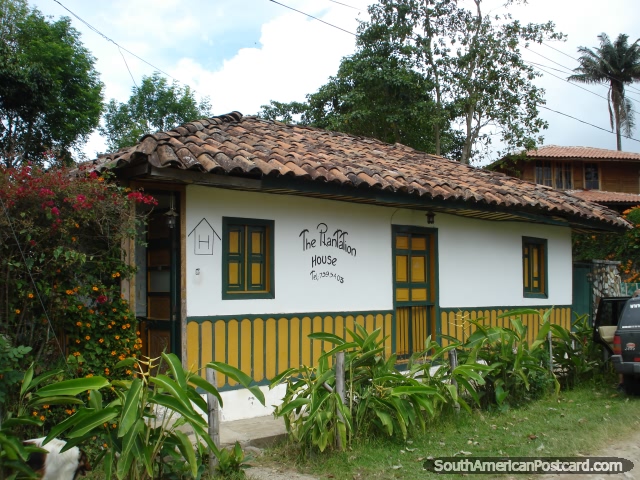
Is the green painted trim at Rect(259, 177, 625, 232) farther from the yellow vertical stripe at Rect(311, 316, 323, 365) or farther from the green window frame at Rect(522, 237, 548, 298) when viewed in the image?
the yellow vertical stripe at Rect(311, 316, 323, 365)

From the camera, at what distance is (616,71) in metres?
40.4

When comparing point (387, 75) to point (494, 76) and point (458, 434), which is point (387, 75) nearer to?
point (494, 76)

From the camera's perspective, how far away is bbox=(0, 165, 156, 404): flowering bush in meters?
5.40

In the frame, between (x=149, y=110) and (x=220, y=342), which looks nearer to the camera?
(x=220, y=342)

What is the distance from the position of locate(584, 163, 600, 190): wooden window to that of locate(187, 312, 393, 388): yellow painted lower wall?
2710 centimetres

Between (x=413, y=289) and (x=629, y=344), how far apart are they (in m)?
3.17

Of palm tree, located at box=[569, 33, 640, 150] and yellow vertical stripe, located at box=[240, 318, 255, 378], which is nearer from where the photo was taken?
yellow vertical stripe, located at box=[240, 318, 255, 378]

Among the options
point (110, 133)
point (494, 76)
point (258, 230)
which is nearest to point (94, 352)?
point (258, 230)

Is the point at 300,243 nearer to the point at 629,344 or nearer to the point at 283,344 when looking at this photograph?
the point at 283,344

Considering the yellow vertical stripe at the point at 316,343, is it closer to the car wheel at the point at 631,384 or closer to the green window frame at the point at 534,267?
the car wheel at the point at 631,384

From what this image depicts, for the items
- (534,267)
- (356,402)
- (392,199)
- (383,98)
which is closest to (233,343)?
(356,402)

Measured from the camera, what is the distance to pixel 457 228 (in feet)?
34.9

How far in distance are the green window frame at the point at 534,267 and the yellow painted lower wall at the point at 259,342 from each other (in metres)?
4.78

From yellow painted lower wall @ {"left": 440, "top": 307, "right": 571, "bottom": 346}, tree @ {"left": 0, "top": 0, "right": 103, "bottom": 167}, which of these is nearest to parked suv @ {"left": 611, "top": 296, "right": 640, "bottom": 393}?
yellow painted lower wall @ {"left": 440, "top": 307, "right": 571, "bottom": 346}
